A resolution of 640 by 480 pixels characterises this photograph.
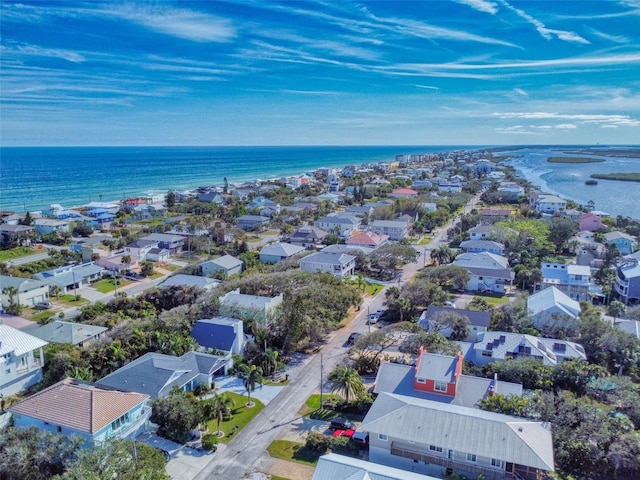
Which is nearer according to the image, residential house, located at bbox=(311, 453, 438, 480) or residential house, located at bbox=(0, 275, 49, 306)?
residential house, located at bbox=(311, 453, 438, 480)

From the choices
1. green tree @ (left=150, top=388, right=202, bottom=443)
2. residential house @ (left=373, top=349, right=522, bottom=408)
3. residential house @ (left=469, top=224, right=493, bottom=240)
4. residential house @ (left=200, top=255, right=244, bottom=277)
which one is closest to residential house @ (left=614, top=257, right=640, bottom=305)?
residential house @ (left=469, top=224, right=493, bottom=240)

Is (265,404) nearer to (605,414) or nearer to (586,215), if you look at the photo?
(605,414)

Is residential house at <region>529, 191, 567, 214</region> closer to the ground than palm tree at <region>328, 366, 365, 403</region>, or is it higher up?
higher up

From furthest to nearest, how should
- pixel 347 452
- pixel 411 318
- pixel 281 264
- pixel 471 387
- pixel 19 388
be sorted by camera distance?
1. pixel 281 264
2. pixel 411 318
3. pixel 19 388
4. pixel 471 387
5. pixel 347 452

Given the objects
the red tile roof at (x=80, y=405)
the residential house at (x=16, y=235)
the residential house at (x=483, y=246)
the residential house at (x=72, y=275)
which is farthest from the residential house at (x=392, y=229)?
the red tile roof at (x=80, y=405)

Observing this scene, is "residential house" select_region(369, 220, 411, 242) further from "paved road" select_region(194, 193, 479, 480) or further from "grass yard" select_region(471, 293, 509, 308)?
"paved road" select_region(194, 193, 479, 480)

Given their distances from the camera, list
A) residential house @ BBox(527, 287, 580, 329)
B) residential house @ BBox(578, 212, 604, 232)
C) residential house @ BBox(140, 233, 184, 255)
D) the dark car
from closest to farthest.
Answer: the dark car < residential house @ BBox(527, 287, 580, 329) < residential house @ BBox(140, 233, 184, 255) < residential house @ BBox(578, 212, 604, 232)

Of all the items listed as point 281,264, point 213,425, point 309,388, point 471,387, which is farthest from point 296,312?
point 281,264
